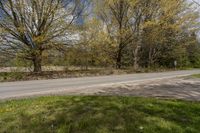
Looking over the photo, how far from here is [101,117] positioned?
6.24 meters

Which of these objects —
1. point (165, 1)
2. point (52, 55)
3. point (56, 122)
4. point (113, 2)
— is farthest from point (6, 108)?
point (165, 1)

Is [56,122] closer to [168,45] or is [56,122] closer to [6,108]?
[6,108]

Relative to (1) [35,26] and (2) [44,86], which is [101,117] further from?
(1) [35,26]

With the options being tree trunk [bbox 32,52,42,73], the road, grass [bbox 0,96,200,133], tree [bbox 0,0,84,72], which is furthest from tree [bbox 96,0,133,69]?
grass [bbox 0,96,200,133]

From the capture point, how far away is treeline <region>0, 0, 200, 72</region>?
19.5m

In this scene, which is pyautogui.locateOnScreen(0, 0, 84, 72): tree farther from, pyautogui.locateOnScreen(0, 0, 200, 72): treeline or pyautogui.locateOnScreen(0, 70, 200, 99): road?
pyautogui.locateOnScreen(0, 70, 200, 99): road

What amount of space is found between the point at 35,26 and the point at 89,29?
540 cm

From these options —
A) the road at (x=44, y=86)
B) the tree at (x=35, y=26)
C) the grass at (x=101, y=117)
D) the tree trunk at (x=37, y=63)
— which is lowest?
the grass at (x=101, y=117)

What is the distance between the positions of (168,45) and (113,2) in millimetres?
14459

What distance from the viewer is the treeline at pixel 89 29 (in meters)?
19.5

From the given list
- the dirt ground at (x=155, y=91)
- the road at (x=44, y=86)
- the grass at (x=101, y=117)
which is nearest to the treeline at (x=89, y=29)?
the road at (x=44, y=86)

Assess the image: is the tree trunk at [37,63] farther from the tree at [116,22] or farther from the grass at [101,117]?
the grass at [101,117]

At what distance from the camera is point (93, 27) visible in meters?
25.3

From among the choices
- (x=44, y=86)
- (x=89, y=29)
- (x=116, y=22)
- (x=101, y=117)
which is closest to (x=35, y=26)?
(x=89, y=29)
